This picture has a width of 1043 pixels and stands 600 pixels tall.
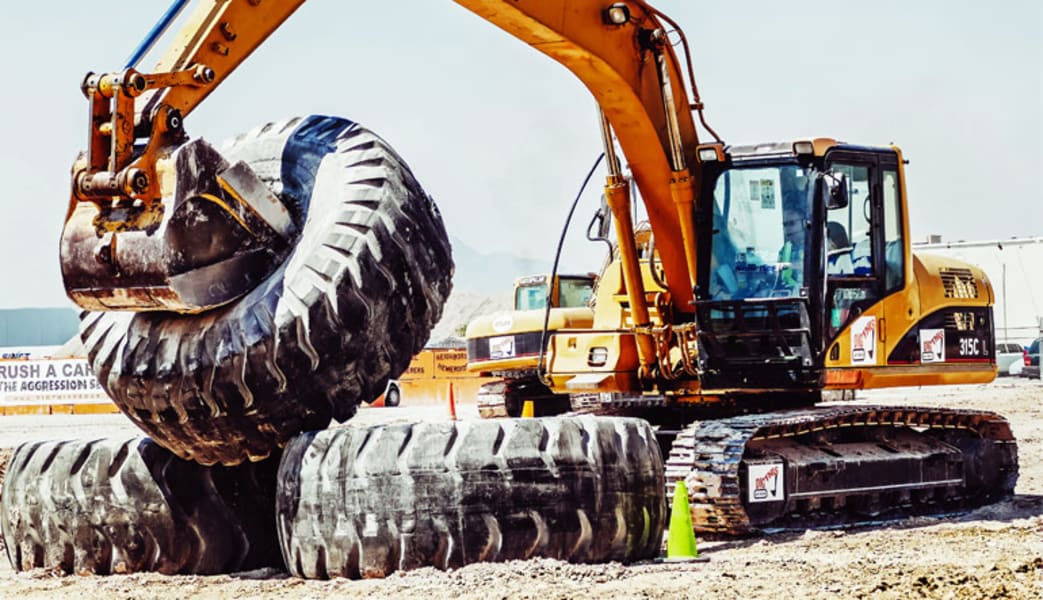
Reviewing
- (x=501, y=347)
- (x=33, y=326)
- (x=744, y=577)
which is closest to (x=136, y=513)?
(x=744, y=577)

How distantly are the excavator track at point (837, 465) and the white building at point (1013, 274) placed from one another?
30988mm

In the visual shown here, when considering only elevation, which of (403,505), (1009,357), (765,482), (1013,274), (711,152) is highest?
(1013,274)

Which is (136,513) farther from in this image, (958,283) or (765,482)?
(958,283)

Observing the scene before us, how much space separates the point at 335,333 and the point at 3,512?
2630 millimetres

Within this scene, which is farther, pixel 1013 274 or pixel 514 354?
pixel 1013 274

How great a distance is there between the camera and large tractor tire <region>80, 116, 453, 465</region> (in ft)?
27.7

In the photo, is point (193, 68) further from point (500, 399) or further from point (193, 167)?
point (500, 399)

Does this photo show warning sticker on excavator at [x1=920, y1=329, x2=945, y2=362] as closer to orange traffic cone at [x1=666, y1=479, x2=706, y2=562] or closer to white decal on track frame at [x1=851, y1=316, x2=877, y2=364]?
white decal on track frame at [x1=851, y1=316, x2=877, y2=364]

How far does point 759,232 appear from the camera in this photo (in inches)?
465

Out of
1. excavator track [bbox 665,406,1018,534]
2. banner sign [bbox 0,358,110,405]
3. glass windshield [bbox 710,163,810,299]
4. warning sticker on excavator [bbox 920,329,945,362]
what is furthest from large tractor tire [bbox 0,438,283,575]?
banner sign [bbox 0,358,110,405]

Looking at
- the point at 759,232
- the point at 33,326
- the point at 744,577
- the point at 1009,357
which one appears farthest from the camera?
the point at 33,326

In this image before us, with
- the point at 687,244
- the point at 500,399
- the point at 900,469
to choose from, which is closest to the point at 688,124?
the point at 687,244

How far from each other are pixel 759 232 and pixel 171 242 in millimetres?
5289

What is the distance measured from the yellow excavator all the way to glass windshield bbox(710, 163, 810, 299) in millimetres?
19
